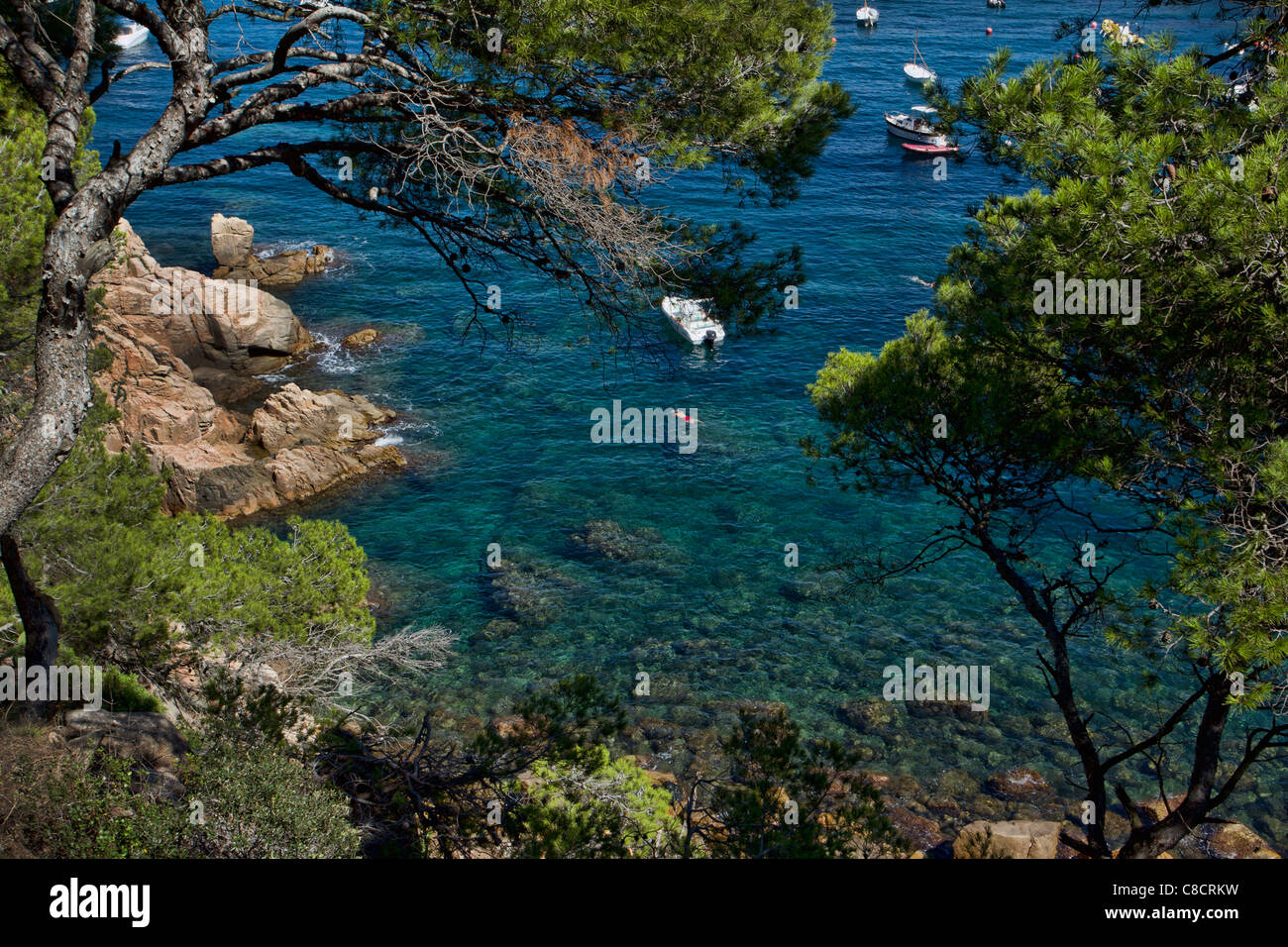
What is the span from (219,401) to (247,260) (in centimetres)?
1055

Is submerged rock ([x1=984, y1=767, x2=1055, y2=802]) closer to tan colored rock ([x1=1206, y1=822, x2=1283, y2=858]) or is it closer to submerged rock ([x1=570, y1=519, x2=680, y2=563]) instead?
tan colored rock ([x1=1206, y1=822, x2=1283, y2=858])

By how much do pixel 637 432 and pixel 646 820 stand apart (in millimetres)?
22562

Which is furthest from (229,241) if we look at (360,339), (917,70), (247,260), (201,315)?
(917,70)

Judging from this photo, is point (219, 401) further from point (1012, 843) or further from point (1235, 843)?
point (1235, 843)

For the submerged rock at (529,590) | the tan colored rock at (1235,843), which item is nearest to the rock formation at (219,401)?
the submerged rock at (529,590)

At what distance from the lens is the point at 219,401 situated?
31.4m

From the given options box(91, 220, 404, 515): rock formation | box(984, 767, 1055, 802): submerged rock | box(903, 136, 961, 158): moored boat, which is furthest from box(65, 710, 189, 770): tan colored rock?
box(903, 136, 961, 158): moored boat

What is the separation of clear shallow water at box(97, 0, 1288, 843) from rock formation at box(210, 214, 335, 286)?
0.99 meters

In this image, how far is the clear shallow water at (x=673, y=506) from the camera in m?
21.9

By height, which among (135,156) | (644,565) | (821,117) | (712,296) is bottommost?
(644,565)

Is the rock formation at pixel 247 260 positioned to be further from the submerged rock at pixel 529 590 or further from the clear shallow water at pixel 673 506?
the submerged rock at pixel 529 590
